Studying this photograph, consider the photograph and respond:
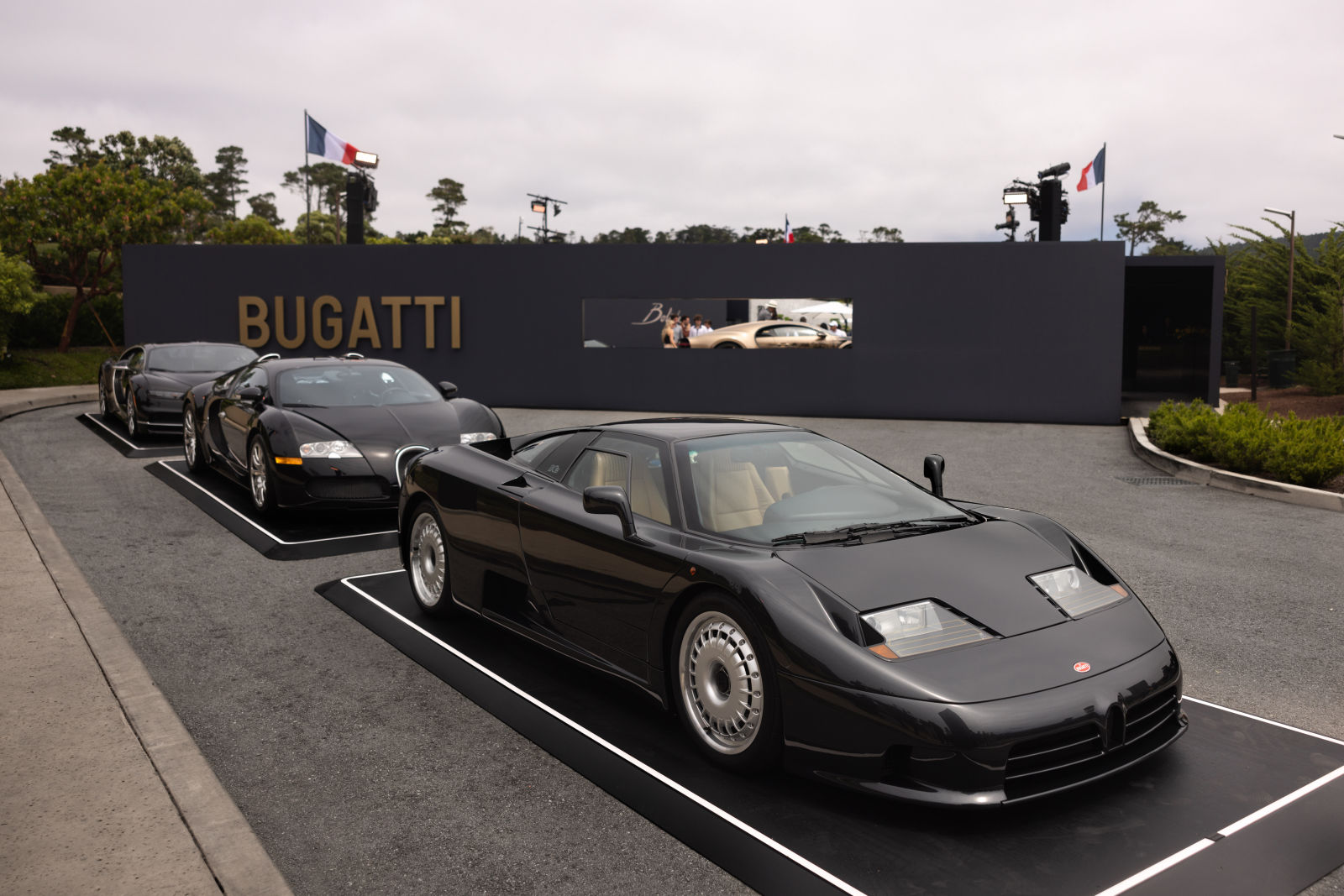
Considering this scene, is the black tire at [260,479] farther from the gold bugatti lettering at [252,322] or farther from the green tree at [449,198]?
the green tree at [449,198]

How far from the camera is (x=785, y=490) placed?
448cm

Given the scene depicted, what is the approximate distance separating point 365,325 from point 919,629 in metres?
21.1

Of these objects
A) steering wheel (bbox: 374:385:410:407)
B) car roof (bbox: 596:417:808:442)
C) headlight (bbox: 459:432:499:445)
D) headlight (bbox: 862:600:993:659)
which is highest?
car roof (bbox: 596:417:808:442)

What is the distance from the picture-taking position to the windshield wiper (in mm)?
3990

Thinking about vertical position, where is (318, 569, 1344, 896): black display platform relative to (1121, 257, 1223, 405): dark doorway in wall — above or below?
below

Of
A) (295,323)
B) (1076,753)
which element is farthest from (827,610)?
(295,323)

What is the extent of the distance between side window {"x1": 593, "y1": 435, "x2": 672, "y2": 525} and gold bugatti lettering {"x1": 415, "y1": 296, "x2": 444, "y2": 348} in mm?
18675

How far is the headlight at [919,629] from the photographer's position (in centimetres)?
340

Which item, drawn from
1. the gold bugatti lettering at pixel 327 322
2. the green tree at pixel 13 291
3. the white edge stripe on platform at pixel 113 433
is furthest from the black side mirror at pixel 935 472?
the green tree at pixel 13 291

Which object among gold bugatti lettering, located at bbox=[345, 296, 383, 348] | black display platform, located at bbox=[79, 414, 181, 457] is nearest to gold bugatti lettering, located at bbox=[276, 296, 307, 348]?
gold bugatti lettering, located at bbox=[345, 296, 383, 348]

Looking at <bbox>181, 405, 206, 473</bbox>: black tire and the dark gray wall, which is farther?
the dark gray wall

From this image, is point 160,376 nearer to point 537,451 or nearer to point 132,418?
point 132,418

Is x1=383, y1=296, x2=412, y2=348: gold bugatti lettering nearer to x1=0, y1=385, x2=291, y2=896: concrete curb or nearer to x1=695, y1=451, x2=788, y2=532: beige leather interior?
x1=0, y1=385, x2=291, y2=896: concrete curb

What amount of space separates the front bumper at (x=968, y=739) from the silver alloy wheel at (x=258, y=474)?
645cm
